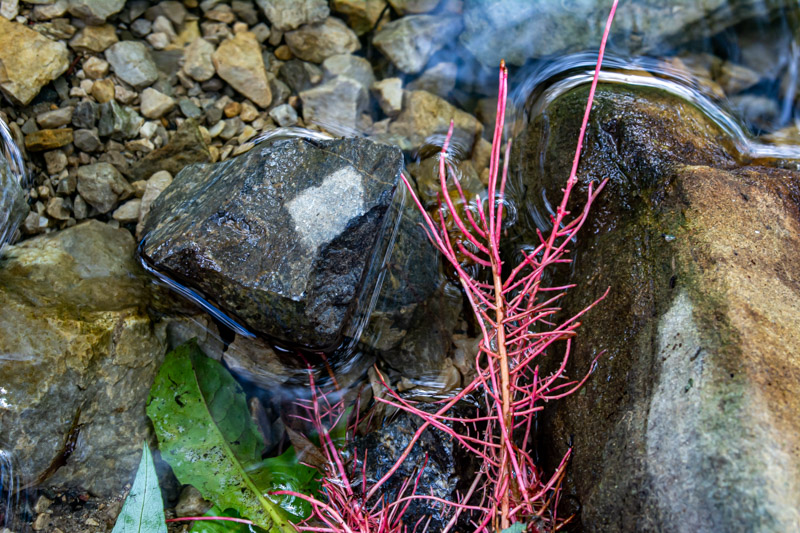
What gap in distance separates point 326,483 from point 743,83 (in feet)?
11.8

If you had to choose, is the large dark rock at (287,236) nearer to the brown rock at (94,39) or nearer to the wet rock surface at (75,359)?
the wet rock surface at (75,359)

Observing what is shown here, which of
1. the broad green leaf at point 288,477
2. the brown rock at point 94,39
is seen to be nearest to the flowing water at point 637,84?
the broad green leaf at point 288,477

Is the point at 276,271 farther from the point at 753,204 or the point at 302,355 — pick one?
the point at 753,204

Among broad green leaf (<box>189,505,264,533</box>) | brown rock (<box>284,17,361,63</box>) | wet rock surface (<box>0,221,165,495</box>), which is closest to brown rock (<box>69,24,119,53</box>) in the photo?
brown rock (<box>284,17,361,63</box>)

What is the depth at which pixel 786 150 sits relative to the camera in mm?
3064

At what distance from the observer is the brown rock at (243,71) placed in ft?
11.2

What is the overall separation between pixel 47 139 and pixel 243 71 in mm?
1205

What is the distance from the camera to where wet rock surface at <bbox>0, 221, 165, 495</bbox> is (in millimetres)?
2352

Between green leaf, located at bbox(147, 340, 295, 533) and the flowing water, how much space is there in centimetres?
24

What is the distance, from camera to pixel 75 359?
2.42 meters

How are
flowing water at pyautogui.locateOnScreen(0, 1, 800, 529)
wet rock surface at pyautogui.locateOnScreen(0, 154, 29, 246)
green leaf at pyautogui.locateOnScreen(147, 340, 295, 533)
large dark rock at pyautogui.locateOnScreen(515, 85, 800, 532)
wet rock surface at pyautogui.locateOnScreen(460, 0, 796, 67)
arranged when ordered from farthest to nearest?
1. wet rock surface at pyautogui.locateOnScreen(460, 0, 796, 67)
2. flowing water at pyautogui.locateOnScreen(0, 1, 800, 529)
3. wet rock surface at pyautogui.locateOnScreen(0, 154, 29, 246)
4. green leaf at pyautogui.locateOnScreen(147, 340, 295, 533)
5. large dark rock at pyautogui.locateOnScreen(515, 85, 800, 532)

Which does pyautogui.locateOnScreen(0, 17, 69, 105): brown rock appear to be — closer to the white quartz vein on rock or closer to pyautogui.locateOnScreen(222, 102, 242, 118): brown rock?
pyautogui.locateOnScreen(222, 102, 242, 118): brown rock

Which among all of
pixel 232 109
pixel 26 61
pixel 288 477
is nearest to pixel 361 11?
pixel 232 109

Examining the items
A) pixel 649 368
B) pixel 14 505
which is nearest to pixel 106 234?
pixel 14 505
